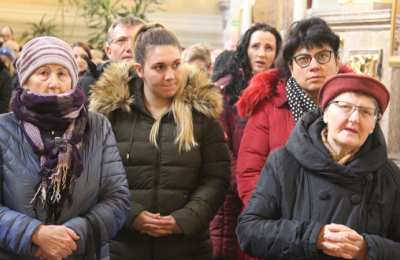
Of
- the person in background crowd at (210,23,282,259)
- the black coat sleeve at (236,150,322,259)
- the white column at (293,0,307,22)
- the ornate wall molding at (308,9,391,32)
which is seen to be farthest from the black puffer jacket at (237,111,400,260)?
the white column at (293,0,307,22)

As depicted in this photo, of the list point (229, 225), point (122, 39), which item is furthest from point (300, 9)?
point (229, 225)

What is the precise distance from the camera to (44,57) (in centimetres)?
238

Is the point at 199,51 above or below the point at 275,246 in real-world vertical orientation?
above

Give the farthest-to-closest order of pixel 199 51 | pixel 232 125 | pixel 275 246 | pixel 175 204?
pixel 199 51, pixel 232 125, pixel 175 204, pixel 275 246

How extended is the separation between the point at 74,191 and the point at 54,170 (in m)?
0.12

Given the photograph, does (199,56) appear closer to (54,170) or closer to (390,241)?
(54,170)

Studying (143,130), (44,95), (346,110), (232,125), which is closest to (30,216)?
(44,95)

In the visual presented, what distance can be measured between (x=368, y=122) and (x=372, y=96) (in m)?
0.09

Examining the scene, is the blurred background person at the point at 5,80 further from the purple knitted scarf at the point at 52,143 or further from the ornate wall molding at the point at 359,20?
the purple knitted scarf at the point at 52,143

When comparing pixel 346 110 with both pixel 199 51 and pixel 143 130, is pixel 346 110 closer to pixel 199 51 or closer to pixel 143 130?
pixel 143 130

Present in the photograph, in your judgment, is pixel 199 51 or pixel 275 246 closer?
pixel 275 246

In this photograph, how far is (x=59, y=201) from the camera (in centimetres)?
230

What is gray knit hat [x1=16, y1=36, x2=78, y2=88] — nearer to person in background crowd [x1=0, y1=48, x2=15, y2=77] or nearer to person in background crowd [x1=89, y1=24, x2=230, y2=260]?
person in background crowd [x1=89, y1=24, x2=230, y2=260]

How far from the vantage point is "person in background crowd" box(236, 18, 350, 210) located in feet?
9.11
